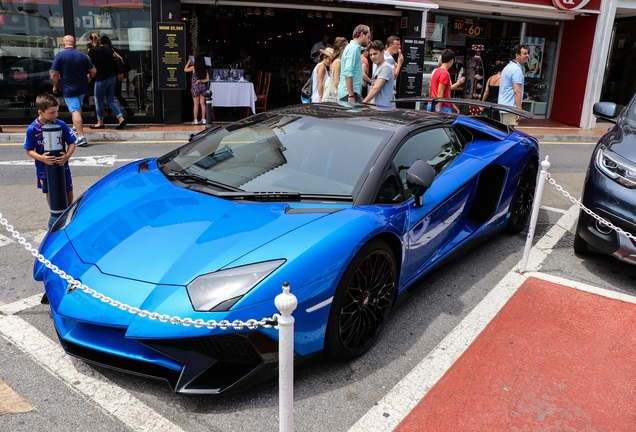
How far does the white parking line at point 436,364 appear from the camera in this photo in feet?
8.86

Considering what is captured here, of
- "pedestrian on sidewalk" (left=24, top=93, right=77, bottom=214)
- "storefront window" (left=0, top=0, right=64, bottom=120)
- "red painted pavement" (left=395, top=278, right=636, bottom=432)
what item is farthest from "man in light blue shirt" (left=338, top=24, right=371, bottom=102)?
"storefront window" (left=0, top=0, right=64, bottom=120)

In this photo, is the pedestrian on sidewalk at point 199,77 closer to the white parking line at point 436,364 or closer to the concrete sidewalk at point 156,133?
the concrete sidewalk at point 156,133

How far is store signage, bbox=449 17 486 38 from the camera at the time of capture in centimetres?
1608

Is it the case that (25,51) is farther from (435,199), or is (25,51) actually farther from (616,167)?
(616,167)

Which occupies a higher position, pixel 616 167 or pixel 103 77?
pixel 103 77

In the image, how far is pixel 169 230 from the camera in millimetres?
2975

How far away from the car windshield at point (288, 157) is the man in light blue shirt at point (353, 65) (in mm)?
3889

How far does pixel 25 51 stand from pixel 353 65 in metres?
7.46

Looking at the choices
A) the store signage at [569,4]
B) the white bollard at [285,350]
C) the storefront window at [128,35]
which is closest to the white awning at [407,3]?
the store signage at [569,4]

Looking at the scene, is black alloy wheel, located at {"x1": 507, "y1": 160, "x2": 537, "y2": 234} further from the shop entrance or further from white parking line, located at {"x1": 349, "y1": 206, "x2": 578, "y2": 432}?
the shop entrance

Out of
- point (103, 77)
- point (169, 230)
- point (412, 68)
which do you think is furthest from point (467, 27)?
point (169, 230)

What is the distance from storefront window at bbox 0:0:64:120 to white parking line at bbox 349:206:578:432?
10.6 meters

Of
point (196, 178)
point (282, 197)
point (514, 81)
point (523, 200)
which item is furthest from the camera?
point (514, 81)

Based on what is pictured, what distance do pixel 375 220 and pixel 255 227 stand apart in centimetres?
69
